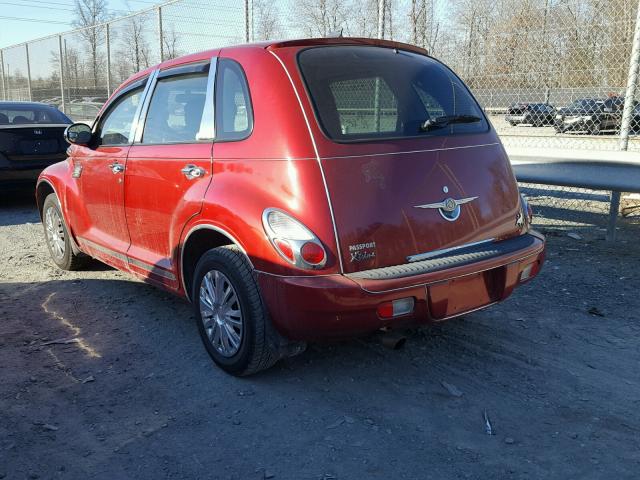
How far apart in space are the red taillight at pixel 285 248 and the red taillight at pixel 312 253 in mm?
61

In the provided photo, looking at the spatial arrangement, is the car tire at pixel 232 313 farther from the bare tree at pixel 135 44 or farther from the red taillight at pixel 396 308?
the bare tree at pixel 135 44

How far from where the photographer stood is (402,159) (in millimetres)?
3160

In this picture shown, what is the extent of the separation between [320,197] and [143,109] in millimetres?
2022

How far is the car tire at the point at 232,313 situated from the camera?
3162mm

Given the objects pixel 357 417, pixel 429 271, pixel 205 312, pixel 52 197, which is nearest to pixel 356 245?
pixel 429 271

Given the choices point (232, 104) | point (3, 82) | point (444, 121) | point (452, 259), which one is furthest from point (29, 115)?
point (3, 82)

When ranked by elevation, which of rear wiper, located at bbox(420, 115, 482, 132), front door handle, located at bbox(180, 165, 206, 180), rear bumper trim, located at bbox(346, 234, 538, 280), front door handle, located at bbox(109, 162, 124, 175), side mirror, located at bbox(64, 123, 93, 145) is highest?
rear wiper, located at bbox(420, 115, 482, 132)

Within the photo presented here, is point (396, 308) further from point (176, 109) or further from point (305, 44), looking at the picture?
point (176, 109)

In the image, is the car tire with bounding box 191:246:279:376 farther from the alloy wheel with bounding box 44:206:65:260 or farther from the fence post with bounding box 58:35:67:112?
the fence post with bounding box 58:35:67:112

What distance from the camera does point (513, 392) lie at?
128 inches

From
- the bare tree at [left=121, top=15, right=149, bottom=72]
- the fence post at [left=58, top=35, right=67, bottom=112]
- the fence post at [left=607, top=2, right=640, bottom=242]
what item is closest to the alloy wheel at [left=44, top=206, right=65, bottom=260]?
the fence post at [left=607, top=2, right=640, bottom=242]

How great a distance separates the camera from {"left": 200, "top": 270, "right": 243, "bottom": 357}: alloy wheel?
132 inches

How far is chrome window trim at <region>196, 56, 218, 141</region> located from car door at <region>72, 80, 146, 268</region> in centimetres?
93

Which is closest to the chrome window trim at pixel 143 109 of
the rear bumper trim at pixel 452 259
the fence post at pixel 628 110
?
the rear bumper trim at pixel 452 259
